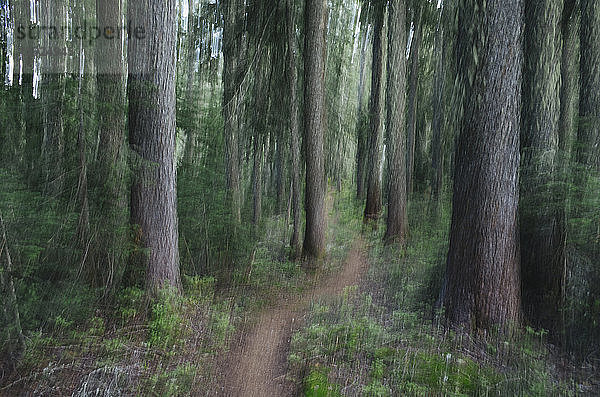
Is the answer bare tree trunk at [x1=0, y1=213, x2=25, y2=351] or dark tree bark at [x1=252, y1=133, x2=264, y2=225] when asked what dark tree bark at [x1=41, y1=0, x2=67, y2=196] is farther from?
dark tree bark at [x1=252, y1=133, x2=264, y2=225]

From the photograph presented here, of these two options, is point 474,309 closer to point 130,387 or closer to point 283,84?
point 130,387

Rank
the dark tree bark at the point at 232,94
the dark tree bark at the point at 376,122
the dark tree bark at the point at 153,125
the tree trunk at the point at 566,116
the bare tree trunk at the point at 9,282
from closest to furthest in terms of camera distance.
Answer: the bare tree trunk at the point at 9,282, the tree trunk at the point at 566,116, the dark tree bark at the point at 153,125, the dark tree bark at the point at 232,94, the dark tree bark at the point at 376,122

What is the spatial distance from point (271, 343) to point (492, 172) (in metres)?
3.75

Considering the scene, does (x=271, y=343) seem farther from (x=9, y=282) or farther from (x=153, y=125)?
(x=153, y=125)

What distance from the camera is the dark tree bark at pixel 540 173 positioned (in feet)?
15.8

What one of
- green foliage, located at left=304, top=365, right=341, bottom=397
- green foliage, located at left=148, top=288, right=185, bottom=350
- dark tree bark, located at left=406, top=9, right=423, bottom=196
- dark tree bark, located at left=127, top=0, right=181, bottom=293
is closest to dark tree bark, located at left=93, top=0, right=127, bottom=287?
dark tree bark, located at left=127, top=0, right=181, bottom=293

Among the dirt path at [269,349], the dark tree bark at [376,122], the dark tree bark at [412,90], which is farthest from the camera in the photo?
the dark tree bark at [376,122]

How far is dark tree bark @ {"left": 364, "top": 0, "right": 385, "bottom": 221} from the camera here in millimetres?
11258

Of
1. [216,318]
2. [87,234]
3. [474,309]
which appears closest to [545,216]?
[474,309]

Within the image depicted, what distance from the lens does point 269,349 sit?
5.18 m

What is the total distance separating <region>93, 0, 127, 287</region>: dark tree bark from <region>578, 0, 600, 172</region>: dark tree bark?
568 cm

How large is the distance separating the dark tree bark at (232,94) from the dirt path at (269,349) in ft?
7.33

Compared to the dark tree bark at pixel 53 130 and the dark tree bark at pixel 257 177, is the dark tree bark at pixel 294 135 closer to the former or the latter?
the dark tree bark at pixel 257 177

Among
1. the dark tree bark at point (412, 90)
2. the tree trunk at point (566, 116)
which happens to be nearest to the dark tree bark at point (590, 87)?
the tree trunk at point (566, 116)
